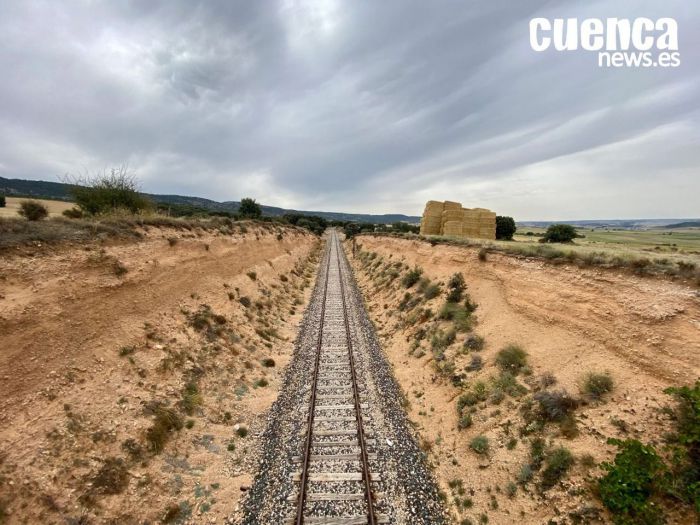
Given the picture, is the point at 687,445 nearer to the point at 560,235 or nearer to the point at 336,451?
the point at 336,451

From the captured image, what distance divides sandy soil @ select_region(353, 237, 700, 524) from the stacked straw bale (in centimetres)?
1812

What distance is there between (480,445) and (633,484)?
3455mm

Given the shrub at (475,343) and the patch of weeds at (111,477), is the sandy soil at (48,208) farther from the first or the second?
the shrub at (475,343)

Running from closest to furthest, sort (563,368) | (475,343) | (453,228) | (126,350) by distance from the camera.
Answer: (563,368), (126,350), (475,343), (453,228)

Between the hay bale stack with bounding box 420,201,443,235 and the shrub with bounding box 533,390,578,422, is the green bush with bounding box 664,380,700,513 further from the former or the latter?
the hay bale stack with bounding box 420,201,443,235

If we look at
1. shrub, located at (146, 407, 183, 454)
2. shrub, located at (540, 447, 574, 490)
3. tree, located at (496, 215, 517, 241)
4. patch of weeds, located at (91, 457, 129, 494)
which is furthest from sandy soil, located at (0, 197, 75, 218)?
tree, located at (496, 215, 517, 241)

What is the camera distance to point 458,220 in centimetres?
3253

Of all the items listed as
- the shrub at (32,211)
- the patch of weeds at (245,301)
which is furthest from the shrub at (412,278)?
the shrub at (32,211)

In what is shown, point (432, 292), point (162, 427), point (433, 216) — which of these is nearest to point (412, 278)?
point (432, 292)

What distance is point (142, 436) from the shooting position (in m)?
8.61

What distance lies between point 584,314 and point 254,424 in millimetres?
12286

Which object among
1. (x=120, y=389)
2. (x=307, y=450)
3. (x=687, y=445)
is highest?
(x=687, y=445)

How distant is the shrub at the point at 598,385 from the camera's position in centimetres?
805

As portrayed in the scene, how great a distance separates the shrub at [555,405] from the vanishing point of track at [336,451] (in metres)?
5.22
